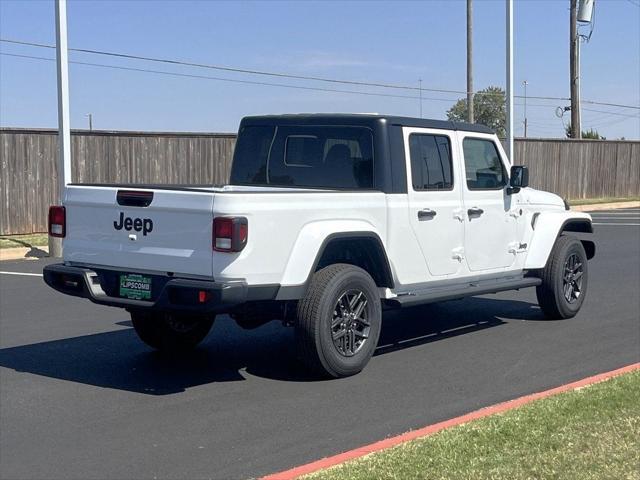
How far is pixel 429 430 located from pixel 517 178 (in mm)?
4250

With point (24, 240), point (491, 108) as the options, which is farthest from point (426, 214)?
point (491, 108)

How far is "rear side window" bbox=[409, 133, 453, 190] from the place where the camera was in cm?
873

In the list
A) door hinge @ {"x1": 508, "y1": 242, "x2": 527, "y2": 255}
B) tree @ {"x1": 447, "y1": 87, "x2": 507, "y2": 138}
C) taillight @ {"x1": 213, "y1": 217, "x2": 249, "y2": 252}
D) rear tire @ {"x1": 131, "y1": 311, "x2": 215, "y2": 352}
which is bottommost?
rear tire @ {"x1": 131, "y1": 311, "x2": 215, "y2": 352}

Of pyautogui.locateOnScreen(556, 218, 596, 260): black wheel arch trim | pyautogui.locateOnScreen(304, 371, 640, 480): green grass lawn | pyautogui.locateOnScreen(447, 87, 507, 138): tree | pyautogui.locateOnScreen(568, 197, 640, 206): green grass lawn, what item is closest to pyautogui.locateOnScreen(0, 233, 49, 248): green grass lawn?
pyautogui.locateOnScreen(556, 218, 596, 260): black wheel arch trim

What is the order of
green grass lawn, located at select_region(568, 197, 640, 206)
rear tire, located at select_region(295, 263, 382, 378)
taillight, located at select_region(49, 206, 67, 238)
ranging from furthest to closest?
green grass lawn, located at select_region(568, 197, 640, 206), taillight, located at select_region(49, 206, 67, 238), rear tire, located at select_region(295, 263, 382, 378)

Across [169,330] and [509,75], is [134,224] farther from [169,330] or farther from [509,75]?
[509,75]

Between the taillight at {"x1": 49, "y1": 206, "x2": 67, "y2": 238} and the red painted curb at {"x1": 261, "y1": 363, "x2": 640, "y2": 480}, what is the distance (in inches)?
136

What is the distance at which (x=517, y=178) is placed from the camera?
388 inches

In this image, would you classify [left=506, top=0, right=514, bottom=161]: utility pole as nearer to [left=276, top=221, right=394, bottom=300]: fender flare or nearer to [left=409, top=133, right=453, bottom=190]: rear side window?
[left=409, top=133, right=453, bottom=190]: rear side window

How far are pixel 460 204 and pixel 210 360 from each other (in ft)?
8.85

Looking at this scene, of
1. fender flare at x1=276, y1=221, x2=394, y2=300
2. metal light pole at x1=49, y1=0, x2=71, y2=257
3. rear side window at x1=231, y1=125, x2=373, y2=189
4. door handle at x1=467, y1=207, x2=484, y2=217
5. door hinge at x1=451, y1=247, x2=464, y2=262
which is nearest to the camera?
fender flare at x1=276, y1=221, x2=394, y2=300

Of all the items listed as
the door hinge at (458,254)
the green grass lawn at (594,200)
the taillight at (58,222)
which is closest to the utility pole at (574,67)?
the green grass lawn at (594,200)

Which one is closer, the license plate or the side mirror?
the license plate

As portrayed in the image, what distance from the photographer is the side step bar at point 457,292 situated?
8492 mm
